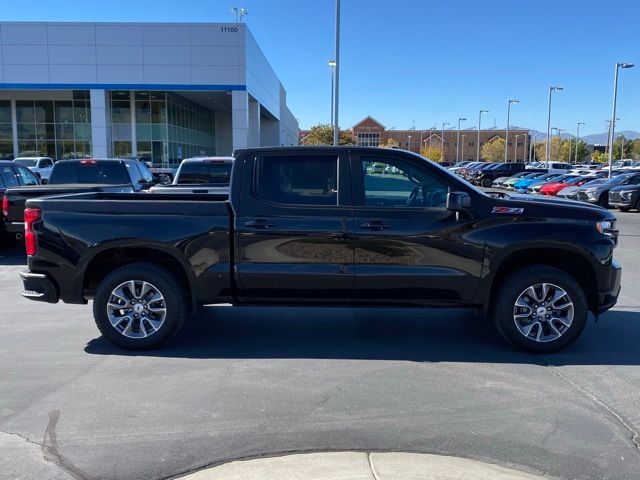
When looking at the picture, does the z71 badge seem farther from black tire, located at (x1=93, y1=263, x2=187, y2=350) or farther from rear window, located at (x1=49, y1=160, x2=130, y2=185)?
rear window, located at (x1=49, y1=160, x2=130, y2=185)

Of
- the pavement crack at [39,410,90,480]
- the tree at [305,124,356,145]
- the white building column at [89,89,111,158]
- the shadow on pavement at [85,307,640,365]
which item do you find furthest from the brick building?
the pavement crack at [39,410,90,480]

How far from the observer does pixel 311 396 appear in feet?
15.6

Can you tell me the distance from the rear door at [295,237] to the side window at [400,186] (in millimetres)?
237

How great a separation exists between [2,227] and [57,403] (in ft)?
28.1

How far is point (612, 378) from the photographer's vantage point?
520 cm

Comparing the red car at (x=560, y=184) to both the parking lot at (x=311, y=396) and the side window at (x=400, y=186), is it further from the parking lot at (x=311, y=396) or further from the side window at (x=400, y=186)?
the side window at (x=400, y=186)

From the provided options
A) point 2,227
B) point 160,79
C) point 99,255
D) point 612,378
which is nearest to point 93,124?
point 160,79

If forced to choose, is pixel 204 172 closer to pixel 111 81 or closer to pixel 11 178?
pixel 11 178

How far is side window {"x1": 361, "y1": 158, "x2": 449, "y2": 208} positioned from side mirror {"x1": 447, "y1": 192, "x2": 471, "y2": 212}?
0.26 meters

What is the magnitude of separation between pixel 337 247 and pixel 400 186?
89cm

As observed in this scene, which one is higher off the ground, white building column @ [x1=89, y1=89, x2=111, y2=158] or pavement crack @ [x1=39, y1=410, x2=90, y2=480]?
white building column @ [x1=89, y1=89, x2=111, y2=158]

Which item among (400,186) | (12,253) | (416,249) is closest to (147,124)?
(12,253)

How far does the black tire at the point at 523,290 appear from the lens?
5715mm

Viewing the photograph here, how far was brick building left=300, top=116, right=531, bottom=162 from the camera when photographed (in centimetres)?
14075
